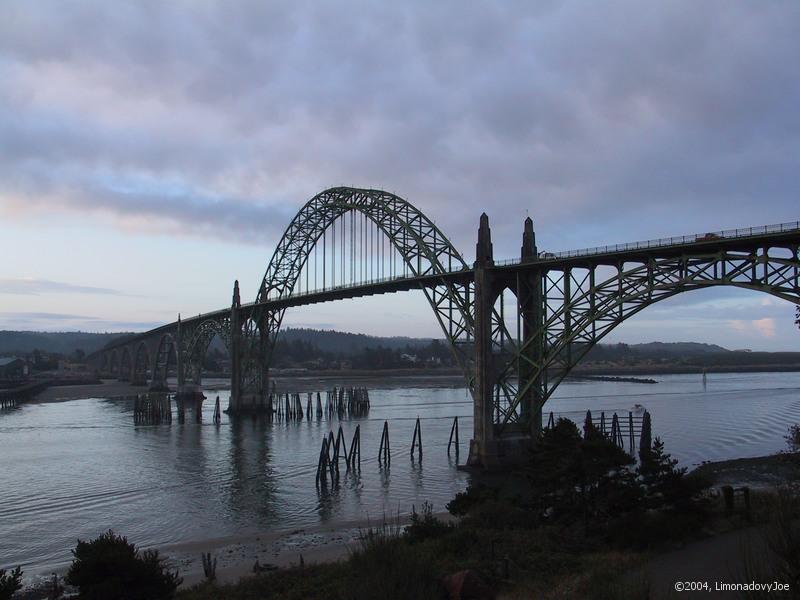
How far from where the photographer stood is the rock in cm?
1177

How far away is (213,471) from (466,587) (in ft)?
89.1

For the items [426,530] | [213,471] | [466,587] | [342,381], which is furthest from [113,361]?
[466,587]

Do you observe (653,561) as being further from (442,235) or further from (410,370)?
(410,370)

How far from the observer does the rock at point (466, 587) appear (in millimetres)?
11766

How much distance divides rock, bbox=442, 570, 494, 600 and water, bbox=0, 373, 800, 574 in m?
13.4

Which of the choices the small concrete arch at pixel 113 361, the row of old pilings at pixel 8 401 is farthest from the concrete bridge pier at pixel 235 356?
the small concrete arch at pixel 113 361

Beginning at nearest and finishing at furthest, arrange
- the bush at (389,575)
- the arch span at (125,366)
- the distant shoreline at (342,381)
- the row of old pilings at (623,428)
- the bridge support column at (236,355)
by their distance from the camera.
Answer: the bush at (389,575) → the row of old pilings at (623,428) → the bridge support column at (236,355) → the distant shoreline at (342,381) → the arch span at (125,366)

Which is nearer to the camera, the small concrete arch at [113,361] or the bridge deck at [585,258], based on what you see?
the bridge deck at [585,258]

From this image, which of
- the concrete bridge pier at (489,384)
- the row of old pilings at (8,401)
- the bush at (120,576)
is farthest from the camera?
the row of old pilings at (8,401)

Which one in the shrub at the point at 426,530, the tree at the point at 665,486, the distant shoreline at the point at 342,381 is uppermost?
the tree at the point at 665,486

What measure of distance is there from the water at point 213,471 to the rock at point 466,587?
13.4m

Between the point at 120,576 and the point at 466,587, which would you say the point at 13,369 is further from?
the point at 466,587

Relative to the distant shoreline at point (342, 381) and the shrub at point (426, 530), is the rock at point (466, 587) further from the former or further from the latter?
the distant shoreline at point (342, 381)

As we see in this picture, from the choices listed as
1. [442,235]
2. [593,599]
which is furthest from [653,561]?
[442,235]
